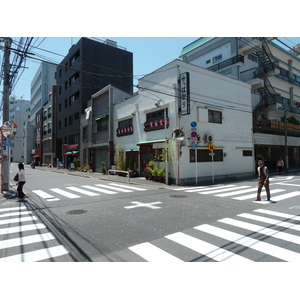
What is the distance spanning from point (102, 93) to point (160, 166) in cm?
1442

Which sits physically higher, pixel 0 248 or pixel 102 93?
pixel 102 93

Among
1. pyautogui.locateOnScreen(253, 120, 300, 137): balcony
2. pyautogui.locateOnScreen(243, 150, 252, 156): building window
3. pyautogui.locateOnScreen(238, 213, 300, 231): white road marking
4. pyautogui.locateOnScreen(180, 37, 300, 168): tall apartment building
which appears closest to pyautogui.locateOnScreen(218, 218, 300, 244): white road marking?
pyautogui.locateOnScreen(238, 213, 300, 231): white road marking

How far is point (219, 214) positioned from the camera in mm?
7211

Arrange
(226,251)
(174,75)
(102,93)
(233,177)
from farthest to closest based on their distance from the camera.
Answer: (102,93)
(233,177)
(174,75)
(226,251)

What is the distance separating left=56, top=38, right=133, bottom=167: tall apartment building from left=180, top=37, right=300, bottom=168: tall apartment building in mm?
12294

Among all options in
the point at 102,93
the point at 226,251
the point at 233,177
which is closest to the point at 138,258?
the point at 226,251

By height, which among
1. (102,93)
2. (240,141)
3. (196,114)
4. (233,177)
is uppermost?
(102,93)

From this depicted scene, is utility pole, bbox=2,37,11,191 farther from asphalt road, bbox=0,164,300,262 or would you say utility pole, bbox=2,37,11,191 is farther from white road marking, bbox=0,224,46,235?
white road marking, bbox=0,224,46,235

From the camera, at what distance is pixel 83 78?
99.8 ft

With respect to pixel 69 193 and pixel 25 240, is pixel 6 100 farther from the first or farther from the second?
pixel 25 240

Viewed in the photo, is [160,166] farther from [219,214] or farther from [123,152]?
[219,214]

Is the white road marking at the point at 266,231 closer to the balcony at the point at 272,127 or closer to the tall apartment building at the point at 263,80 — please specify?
the tall apartment building at the point at 263,80

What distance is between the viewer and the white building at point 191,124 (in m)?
16.0

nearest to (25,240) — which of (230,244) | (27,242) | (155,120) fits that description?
(27,242)
